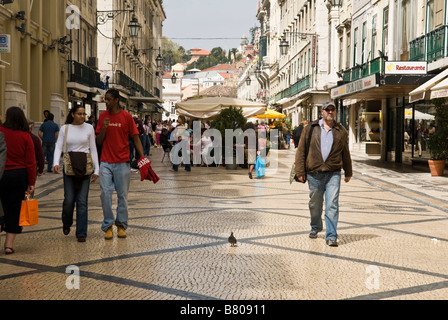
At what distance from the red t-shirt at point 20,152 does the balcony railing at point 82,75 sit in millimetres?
23465

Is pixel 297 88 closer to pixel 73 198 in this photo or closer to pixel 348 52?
pixel 348 52

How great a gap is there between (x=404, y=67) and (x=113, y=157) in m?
14.1

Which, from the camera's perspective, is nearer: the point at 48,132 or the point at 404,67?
the point at 48,132

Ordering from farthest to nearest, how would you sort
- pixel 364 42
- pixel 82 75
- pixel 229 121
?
pixel 82 75 → pixel 364 42 → pixel 229 121

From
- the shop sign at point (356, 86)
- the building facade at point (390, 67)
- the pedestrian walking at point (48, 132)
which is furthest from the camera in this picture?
the shop sign at point (356, 86)

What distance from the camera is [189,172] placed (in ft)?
66.3

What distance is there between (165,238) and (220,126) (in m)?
13.7

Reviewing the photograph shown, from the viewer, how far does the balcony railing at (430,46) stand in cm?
1978

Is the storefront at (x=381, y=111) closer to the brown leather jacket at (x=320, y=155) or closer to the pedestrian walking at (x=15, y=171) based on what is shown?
the brown leather jacket at (x=320, y=155)

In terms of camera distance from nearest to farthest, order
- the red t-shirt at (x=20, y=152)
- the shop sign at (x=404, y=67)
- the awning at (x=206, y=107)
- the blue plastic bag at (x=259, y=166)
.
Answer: the red t-shirt at (x=20, y=152) < the blue plastic bag at (x=259, y=166) < the shop sign at (x=404, y=67) < the awning at (x=206, y=107)

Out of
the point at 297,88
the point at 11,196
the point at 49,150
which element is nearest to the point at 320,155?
the point at 11,196

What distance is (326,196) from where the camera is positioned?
324 inches

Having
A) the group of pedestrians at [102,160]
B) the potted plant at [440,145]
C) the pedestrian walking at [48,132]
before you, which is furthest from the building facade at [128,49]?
the group of pedestrians at [102,160]

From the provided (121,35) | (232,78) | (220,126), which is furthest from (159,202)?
(232,78)
